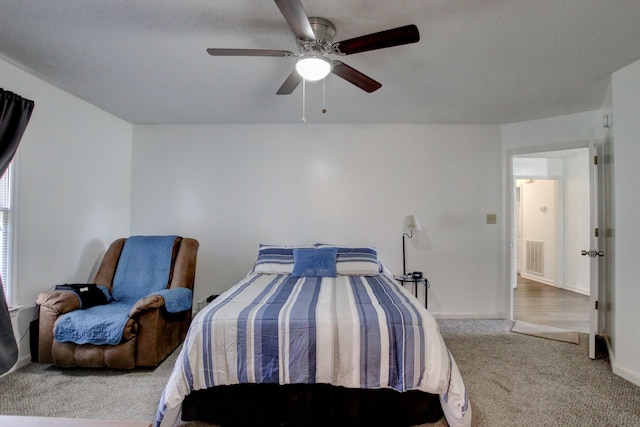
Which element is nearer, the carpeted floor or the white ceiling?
the white ceiling

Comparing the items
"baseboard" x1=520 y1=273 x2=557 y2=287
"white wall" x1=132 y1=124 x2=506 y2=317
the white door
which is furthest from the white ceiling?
"baseboard" x1=520 y1=273 x2=557 y2=287

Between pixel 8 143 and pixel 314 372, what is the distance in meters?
2.77

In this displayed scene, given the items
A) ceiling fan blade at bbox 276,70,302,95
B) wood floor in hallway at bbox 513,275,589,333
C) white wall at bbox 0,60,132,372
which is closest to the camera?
ceiling fan blade at bbox 276,70,302,95

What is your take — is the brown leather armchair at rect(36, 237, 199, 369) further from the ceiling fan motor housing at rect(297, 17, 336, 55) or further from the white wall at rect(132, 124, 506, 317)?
the ceiling fan motor housing at rect(297, 17, 336, 55)

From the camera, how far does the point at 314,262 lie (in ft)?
10.2

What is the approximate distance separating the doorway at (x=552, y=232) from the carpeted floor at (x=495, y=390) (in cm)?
171

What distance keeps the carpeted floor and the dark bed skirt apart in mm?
143

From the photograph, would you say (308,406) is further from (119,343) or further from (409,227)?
(409,227)

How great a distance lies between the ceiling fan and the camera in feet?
4.79

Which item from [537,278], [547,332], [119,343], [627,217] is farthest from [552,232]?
[119,343]

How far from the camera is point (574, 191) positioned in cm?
518

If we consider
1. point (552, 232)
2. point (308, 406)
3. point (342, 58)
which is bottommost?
point (308, 406)

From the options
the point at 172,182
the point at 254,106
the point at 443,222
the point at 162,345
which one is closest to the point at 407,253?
the point at 443,222

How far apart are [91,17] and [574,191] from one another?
6646 mm
